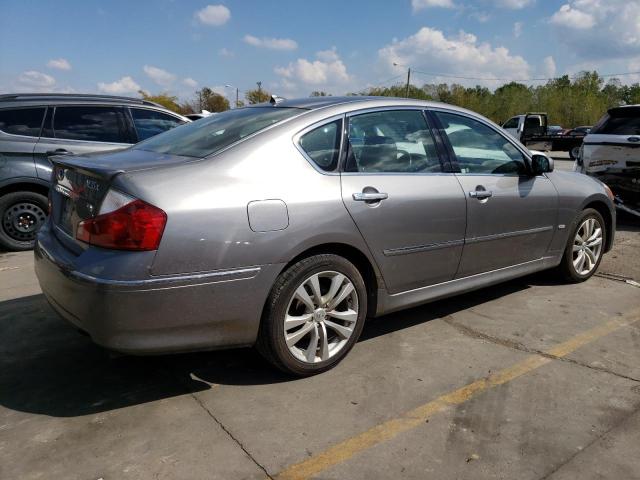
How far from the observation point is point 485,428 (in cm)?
267

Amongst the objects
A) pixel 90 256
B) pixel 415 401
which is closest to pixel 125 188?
pixel 90 256

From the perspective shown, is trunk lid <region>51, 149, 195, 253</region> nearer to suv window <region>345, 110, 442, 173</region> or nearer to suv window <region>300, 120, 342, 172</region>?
suv window <region>300, 120, 342, 172</region>

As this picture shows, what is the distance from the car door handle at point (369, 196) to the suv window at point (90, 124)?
453cm

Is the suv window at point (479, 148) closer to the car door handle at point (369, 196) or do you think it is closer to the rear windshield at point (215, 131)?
the car door handle at point (369, 196)

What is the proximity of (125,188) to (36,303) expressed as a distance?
7.97 feet

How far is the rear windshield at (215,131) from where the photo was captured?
309 cm

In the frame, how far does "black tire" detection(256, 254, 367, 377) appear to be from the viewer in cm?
289

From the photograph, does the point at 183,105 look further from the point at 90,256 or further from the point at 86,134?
the point at 90,256

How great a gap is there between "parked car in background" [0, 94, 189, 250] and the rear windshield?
9.93 feet

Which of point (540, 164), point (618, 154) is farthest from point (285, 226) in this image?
point (618, 154)

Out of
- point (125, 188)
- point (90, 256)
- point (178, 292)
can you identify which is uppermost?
point (125, 188)

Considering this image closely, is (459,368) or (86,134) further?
(86,134)

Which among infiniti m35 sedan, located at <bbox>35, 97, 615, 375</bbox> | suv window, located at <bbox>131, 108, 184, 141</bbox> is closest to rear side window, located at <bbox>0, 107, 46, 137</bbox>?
suv window, located at <bbox>131, 108, 184, 141</bbox>

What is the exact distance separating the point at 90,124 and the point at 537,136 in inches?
755
